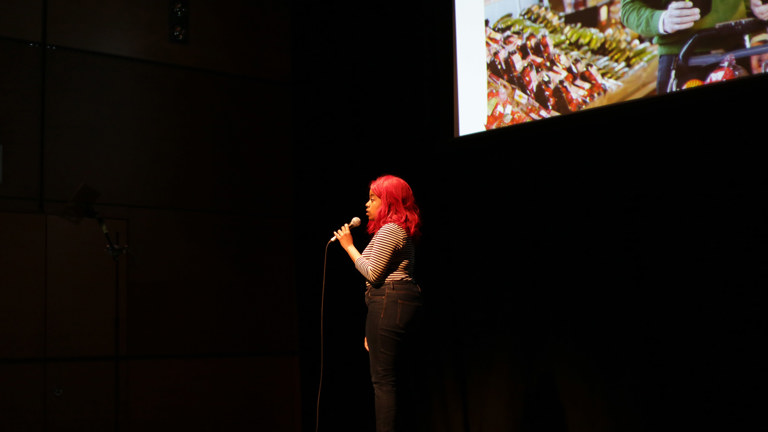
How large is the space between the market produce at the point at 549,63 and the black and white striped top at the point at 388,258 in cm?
91

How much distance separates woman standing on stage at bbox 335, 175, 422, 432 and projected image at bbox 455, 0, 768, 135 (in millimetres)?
875

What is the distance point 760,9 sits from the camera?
8.87ft

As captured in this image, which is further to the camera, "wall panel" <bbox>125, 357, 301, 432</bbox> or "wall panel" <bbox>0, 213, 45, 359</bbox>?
"wall panel" <bbox>125, 357, 301, 432</bbox>

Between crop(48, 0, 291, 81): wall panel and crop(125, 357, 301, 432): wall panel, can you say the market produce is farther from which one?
crop(125, 357, 301, 432): wall panel

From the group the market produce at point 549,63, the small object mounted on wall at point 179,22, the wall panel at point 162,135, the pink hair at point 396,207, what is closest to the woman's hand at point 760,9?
the market produce at point 549,63

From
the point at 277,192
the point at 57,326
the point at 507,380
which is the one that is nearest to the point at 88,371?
the point at 57,326

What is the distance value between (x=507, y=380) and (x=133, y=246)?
6.28 feet

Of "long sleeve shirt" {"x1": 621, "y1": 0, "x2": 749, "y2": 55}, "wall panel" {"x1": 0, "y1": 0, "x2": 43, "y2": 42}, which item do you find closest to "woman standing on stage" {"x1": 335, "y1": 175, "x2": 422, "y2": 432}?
"long sleeve shirt" {"x1": 621, "y1": 0, "x2": 749, "y2": 55}

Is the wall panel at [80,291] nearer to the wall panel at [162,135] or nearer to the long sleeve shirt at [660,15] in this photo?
the wall panel at [162,135]

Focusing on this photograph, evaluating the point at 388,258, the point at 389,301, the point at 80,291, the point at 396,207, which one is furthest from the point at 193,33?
the point at 389,301

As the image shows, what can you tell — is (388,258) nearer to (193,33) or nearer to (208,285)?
(208,285)

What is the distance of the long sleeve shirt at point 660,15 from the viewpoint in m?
2.77

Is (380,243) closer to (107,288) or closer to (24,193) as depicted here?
(107,288)

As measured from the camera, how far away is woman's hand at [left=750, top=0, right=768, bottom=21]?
2688 millimetres
